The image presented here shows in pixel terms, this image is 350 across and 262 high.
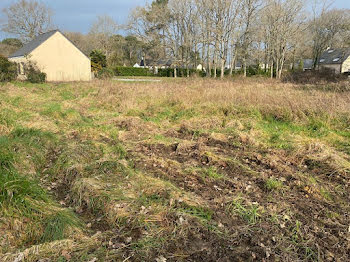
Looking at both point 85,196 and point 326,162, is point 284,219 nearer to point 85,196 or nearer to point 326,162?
point 326,162

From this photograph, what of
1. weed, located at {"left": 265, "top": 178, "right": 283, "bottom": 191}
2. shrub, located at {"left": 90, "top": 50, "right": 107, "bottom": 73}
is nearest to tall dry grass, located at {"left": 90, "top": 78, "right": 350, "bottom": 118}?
weed, located at {"left": 265, "top": 178, "right": 283, "bottom": 191}

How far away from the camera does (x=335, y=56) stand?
40.2m

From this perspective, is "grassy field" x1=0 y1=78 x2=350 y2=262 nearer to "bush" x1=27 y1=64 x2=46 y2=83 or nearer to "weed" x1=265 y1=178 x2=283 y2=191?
"weed" x1=265 y1=178 x2=283 y2=191

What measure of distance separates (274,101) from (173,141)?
4.98 meters

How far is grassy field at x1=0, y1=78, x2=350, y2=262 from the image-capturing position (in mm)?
2613

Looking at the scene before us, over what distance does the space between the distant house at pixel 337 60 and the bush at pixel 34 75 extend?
37448 millimetres

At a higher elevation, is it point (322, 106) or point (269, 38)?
point (269, 38)

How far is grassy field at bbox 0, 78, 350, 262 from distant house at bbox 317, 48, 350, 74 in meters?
37.8

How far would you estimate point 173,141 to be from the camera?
5965 millimetres

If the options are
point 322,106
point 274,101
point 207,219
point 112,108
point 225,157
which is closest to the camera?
point 207,219

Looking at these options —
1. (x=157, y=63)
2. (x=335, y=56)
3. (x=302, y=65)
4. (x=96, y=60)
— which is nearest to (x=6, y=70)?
(x=96, y=60)

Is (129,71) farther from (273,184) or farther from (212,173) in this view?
(273,184)

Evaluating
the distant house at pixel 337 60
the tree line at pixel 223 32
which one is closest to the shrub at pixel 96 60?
the tree line at pixel 223 32

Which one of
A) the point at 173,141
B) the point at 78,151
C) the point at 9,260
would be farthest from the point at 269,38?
the point at 9,260
